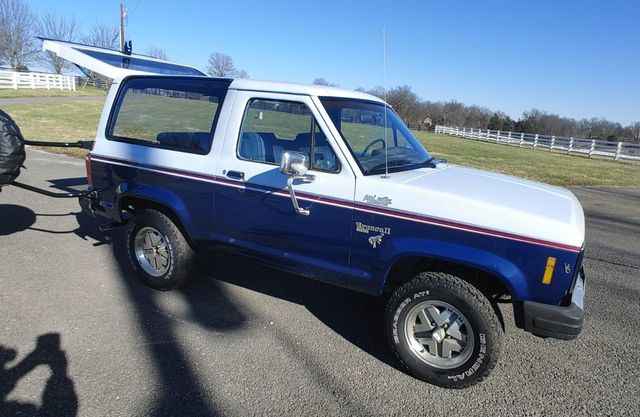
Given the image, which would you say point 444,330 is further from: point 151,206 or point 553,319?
point 151,206

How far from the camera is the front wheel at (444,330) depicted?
304 cm

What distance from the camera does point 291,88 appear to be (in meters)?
3.72

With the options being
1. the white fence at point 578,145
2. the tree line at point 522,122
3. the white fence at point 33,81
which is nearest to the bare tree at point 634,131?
the tree line at point 522,122

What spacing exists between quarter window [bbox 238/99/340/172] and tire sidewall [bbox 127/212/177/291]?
1143mm

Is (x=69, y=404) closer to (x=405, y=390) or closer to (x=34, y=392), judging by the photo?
(x=34, y=392)

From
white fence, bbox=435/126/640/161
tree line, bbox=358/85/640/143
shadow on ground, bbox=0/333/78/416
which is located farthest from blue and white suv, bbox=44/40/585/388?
tree line, bbox=358/85/640/143

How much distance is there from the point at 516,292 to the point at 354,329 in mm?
1489

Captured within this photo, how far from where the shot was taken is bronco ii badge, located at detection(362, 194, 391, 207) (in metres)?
3.23

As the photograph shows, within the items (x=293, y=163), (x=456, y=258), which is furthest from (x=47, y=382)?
(x=456, y=258)

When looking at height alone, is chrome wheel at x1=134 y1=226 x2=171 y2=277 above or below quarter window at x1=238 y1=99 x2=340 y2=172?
below

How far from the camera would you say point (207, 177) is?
392 centimetres

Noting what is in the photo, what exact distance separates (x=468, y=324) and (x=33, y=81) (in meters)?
46.0

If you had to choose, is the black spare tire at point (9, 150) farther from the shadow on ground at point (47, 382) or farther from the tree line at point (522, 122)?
the tree line at point (522, 122)

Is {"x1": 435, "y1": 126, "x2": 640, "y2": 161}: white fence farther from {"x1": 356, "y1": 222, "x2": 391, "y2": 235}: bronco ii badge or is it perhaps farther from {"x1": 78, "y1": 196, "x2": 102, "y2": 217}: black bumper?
{"x1": 78, "y1": 196, "x2": 102, "y2": 217}: black bumper
